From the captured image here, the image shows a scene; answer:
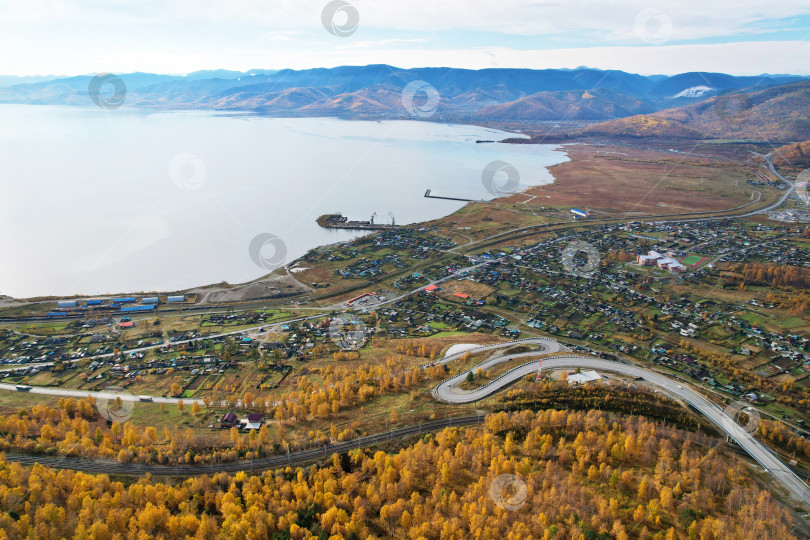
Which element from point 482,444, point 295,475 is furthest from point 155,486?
point 482,444

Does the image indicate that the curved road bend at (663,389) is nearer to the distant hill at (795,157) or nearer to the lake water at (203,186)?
the lake water at (203,186)

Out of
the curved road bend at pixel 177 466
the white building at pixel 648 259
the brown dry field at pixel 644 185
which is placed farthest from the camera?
the brown dry field at pixel 644 185

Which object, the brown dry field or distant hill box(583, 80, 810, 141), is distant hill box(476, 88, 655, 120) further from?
the brown dry field

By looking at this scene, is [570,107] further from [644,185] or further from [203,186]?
[203,186]

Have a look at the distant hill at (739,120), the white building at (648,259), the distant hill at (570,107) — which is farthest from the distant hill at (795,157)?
the distant hill at (570,107)

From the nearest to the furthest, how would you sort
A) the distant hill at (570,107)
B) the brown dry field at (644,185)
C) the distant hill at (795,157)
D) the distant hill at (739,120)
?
the brown dry field at (644,185) < the distant hill at (795,157) < the distant hill at (739,120) < the distant hill at (570,107)
